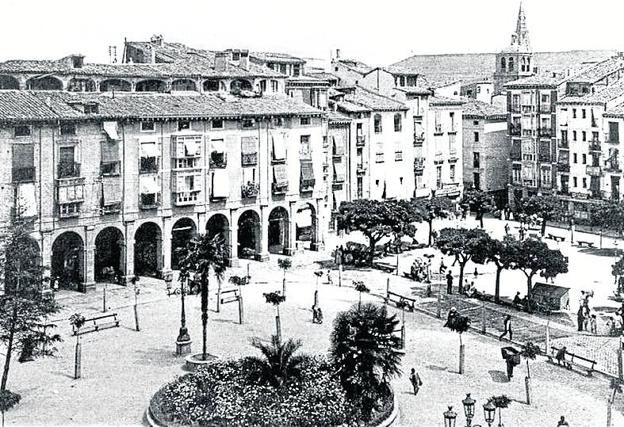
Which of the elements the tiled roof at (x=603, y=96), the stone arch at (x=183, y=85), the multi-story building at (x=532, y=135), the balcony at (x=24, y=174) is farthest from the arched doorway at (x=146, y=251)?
the tiled roof at (x=603, y=96)

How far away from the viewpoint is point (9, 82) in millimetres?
67875

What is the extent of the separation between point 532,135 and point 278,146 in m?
39.5

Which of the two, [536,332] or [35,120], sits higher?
[35,120]

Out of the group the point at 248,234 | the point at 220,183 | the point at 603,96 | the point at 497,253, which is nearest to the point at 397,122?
the point at 603,96

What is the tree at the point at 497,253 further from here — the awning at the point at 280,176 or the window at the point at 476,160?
the window at the point at 476,160

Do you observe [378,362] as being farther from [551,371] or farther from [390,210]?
[390,210]

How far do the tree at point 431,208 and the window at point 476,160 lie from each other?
1851 centimetres

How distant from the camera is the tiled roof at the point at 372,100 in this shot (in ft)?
270

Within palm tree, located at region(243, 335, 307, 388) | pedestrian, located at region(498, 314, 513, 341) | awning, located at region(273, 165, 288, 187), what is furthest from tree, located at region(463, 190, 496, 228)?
palm tree, located at region(243, 335, 307, 388)

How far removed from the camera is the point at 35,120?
52.5 meters

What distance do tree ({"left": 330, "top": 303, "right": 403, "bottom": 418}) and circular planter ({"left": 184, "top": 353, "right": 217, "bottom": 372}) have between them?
11379 mm

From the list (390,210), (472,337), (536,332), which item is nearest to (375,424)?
(472,337)

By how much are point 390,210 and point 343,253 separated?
4.93m

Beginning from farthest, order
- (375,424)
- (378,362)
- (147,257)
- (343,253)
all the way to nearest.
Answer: (343,253) < (147,257) < (375,424) < (378,362)
